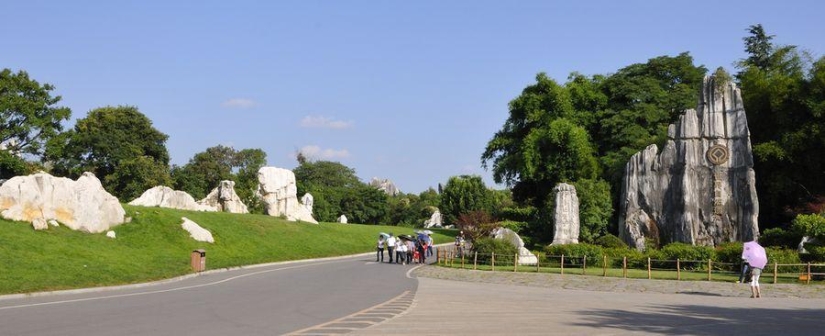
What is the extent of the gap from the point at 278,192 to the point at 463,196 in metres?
32.2

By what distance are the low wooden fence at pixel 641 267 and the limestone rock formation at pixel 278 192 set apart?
2801 cm

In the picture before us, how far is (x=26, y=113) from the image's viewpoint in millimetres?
59438

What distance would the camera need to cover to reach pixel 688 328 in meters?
13.9

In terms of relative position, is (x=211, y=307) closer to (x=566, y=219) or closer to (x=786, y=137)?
(x=566, y=219)

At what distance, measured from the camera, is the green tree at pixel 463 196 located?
9056cm

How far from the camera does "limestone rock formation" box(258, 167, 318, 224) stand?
6359 centimetres

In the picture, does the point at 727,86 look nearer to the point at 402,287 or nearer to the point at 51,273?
the point at 402,287

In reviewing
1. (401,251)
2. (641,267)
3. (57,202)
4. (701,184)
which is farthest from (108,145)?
(641,267)

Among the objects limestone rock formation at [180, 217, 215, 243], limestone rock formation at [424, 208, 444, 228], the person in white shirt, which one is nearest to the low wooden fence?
the person in white shirt

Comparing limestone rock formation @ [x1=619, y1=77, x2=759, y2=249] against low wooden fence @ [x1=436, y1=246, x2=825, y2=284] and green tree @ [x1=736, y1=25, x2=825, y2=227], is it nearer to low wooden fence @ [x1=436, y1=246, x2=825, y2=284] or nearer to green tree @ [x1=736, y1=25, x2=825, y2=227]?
green tree @ [x1=736, y1=25, x2=825, y2=227]

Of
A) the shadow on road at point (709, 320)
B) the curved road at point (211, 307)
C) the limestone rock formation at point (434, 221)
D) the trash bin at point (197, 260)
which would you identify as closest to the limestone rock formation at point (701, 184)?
the curved road at point (211, 307)

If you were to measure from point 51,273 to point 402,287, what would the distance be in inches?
456

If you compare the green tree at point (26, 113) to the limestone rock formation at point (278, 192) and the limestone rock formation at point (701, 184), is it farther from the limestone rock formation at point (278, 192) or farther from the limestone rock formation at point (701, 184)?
the limestone rock formation at point (701, 184)

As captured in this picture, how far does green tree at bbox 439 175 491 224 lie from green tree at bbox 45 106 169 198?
34.4 m
